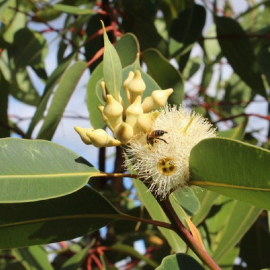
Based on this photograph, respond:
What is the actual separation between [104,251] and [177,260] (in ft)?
2.99

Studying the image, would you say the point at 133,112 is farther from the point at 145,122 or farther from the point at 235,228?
the point at 235,228

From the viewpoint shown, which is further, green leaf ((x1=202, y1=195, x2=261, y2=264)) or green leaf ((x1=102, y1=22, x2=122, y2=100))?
green leaf ((x1=202, y1=195, x2=261, y2=264))

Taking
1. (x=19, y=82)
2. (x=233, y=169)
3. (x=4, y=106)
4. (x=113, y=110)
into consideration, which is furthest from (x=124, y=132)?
(x=19, y=82)

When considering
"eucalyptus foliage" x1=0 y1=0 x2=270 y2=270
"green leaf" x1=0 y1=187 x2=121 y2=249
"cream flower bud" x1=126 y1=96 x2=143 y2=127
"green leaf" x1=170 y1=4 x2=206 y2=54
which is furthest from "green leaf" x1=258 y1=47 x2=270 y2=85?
"cream flower bud" x1=126 y1=96 x2=143 y2=127

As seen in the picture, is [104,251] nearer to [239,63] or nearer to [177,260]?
[239,63]

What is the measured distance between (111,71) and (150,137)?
0.42ft

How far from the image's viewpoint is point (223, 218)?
180 centimetres

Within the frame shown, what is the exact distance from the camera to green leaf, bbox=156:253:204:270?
0.94 meters

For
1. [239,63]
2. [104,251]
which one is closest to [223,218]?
[104,251]

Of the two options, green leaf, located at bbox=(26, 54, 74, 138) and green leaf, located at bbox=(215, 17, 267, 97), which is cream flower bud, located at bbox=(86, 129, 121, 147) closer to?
green leaf, located at bbox=(26, 54, 74, 138)

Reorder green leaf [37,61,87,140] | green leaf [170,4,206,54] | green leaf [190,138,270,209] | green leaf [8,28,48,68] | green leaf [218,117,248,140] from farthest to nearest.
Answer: green leaf [8,28,48,68]
green leaf [170,4,206,54]
green leaf [218,117,248,140]
green leaf [37,61,87,140]
green leaf [190,138,270,209]

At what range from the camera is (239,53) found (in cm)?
200

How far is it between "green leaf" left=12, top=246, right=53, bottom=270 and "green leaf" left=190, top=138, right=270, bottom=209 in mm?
715

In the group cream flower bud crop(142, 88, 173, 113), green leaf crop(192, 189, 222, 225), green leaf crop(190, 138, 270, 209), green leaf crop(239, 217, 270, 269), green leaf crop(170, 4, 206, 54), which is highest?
green leaf crop(170, 4, 206, 54)
